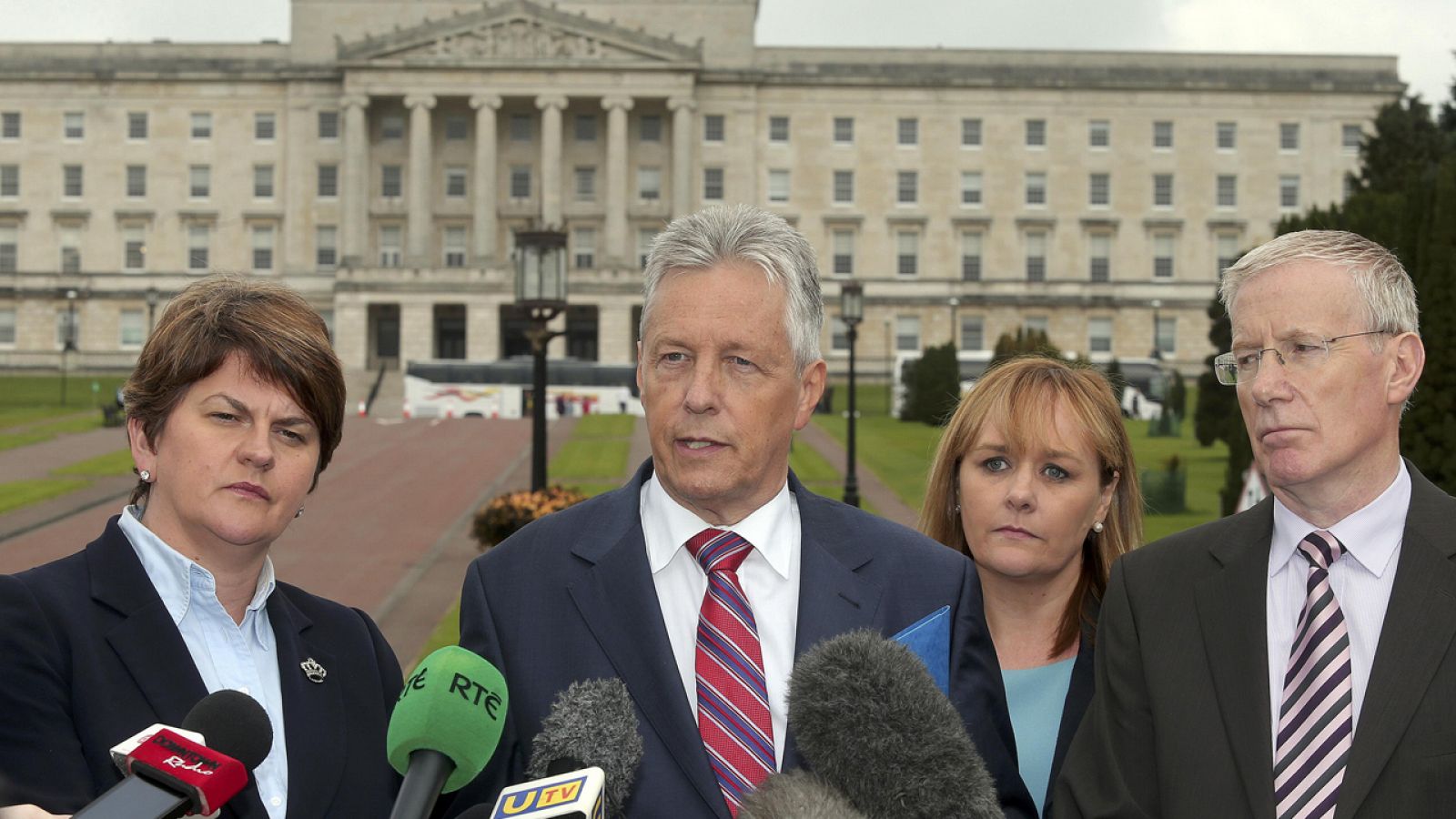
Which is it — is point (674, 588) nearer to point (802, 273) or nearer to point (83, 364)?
point (802, 273)

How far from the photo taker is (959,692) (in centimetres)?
320

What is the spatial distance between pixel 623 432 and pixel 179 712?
1573 inches

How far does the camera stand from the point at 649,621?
126 inches

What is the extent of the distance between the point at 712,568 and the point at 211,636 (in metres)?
1.23

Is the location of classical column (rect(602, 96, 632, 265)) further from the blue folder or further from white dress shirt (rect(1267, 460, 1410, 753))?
the blue folder

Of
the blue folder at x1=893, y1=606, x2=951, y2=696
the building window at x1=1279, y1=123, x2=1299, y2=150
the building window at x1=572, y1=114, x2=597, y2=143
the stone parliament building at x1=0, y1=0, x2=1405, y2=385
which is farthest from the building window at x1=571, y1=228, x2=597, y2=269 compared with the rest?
the blue folder at x1=893, y1=606, x2=951, y2=696

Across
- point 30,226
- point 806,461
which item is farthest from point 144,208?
point 806,461

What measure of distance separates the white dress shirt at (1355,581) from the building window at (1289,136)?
83.5 m

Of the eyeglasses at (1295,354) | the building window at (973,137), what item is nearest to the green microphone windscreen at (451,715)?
the eyeglasses at (1295,354)

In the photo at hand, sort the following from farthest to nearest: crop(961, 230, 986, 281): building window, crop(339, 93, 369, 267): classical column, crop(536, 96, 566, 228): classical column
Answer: crop(961, 230, 986, 281): building window
crop(536, 96, 566, 228): classical column
crop(339, 93, 369, 267): classical column

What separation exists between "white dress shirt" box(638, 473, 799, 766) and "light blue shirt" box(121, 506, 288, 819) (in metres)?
0.98

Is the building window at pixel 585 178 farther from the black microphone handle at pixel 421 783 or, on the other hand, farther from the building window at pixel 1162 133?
the black microphone handle at pixel 421 783

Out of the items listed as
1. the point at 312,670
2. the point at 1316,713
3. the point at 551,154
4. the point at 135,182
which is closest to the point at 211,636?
the point at 312,670

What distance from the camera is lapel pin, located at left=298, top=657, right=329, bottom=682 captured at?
335cm
